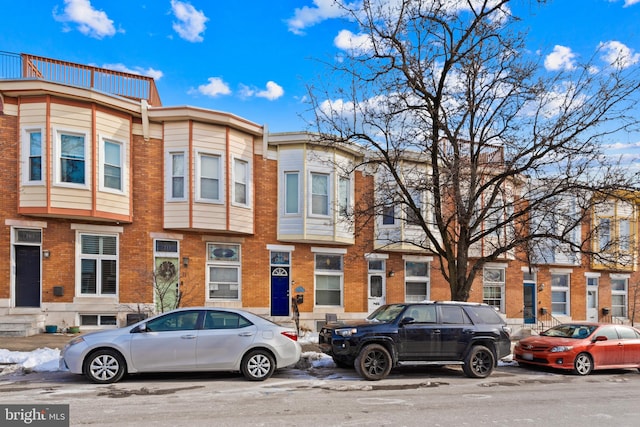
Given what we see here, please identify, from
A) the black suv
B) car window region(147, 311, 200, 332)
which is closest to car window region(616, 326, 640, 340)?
the black suv

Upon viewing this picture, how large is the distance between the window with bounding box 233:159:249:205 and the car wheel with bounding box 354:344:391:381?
8.70 meters

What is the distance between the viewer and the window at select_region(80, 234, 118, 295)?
1507 cm

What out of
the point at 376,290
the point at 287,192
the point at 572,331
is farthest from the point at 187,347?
the point at 376,290

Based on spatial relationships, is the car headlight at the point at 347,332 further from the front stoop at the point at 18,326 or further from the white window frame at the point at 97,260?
the front stoop at the point at 18,326

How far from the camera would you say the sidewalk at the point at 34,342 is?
11.7 meters

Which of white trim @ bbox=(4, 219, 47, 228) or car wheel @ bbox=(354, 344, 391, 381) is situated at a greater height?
white trim @ bbox=(4, 219, 47, 228)

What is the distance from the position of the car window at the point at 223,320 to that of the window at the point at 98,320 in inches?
295

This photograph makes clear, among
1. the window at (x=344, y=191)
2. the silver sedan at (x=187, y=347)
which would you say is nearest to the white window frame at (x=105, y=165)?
the silver sedan at (x=187, y=347)

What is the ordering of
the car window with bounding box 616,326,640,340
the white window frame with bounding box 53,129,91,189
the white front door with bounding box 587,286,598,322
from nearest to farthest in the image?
the car window with bounding box 616,326,640,340
the white window frame with bounding box 53,129,91,189
the white front door with bounding box 587,286,598,322

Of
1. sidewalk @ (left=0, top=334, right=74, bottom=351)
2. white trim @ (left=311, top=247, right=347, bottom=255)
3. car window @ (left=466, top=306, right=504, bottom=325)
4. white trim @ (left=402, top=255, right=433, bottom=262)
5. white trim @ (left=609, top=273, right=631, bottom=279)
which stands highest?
white trim @ (left=311, top=247, right=347, bottom=255)

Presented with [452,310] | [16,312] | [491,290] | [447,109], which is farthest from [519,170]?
[16,312]

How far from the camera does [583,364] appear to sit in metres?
11.2

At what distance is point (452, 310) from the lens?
10.7m

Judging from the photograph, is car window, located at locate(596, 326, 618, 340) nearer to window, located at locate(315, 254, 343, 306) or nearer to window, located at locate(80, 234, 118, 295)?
Answer: window, located at locate(315, 254, 343, 306)
